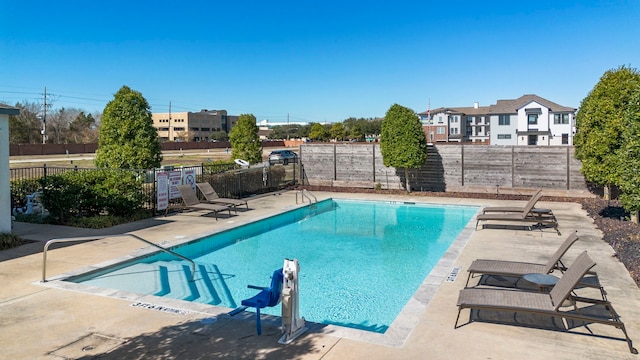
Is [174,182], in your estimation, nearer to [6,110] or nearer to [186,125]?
[6,110]

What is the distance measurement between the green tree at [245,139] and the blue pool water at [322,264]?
652cm

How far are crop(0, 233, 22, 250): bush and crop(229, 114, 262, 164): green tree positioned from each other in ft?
40.1

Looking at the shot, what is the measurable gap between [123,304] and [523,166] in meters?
16.9

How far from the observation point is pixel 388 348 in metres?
5.15

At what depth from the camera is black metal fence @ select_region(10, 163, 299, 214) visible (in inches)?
583

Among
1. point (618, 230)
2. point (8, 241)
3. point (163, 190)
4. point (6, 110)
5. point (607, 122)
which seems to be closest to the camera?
point (8, 241)

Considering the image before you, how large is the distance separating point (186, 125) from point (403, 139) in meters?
106

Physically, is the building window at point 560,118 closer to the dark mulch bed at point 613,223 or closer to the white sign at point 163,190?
the dark mulch bed at point 613,223

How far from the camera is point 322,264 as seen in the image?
1036cm

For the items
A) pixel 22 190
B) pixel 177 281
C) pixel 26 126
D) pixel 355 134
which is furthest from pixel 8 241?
pixel 355 134

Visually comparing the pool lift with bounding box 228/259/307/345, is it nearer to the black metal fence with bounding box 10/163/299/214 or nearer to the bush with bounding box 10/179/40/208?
the black metal fence with bounding box 10/163/299/214

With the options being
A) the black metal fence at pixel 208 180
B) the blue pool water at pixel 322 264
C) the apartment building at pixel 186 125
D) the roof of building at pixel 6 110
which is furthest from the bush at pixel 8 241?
the apartment building at pixel 186 125

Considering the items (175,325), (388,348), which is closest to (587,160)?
(388,348)

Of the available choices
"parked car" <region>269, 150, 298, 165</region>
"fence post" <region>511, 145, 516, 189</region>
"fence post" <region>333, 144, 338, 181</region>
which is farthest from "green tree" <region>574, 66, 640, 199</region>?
"parked car" <region>269, 150, 298, 165</region>
